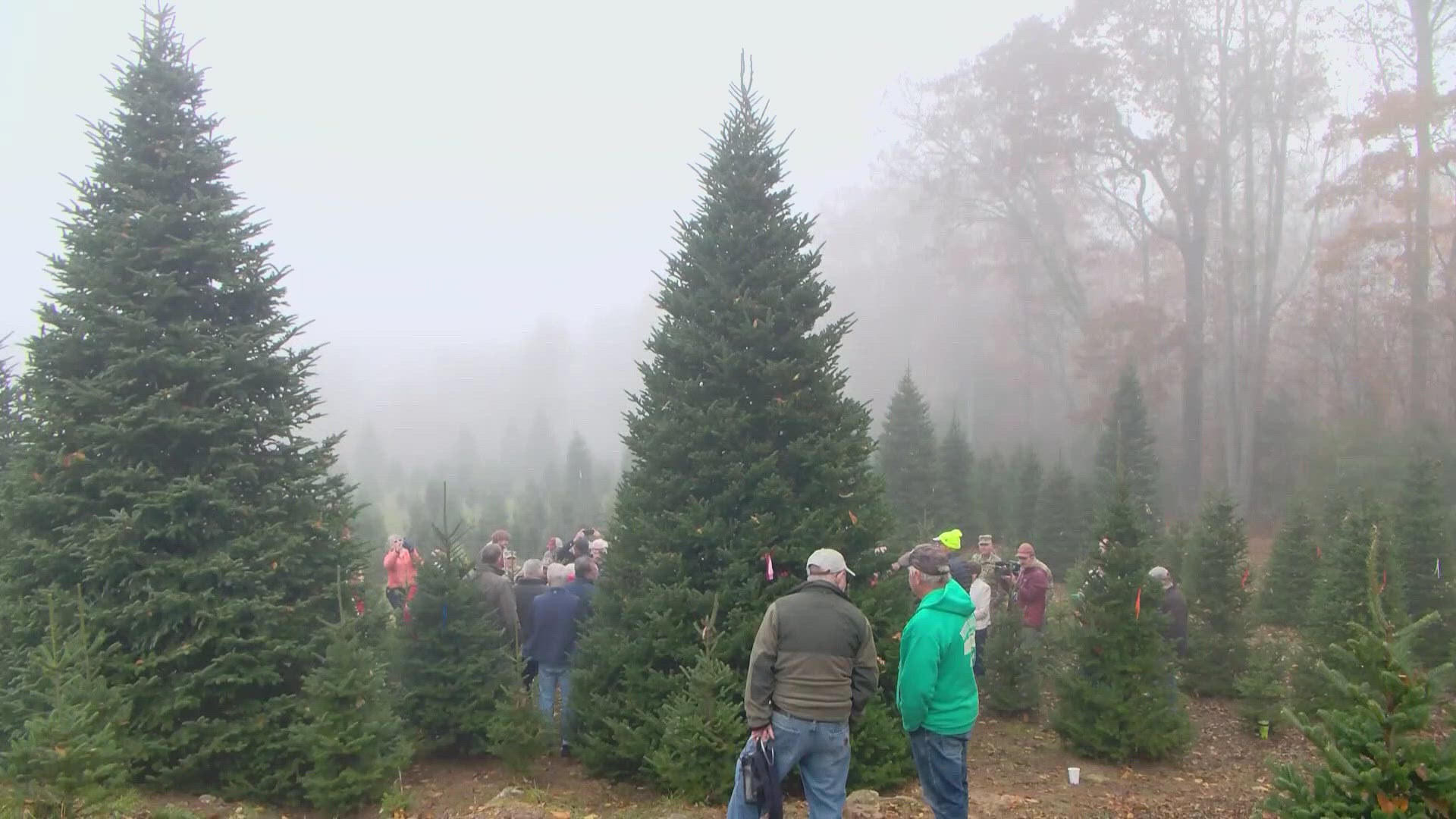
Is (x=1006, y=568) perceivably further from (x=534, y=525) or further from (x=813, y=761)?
(x=534, y=525)

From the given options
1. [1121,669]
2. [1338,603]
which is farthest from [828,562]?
[1338,603]

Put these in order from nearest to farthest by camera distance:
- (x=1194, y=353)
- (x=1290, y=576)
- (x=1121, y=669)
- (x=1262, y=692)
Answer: (x=1121, y=669), (x=1262, y=692), (x=1290, y=576), (x=1194, y=353)

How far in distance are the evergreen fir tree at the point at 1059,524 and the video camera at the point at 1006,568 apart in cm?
1199

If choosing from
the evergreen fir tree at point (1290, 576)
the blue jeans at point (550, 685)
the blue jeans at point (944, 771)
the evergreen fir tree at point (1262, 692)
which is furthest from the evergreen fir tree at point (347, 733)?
the evergreen fir tree at point (1290, 576)

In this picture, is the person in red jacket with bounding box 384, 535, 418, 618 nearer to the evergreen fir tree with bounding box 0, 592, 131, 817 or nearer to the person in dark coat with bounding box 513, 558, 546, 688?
the person in dark coat with bounding box 513, 558, 546, 688

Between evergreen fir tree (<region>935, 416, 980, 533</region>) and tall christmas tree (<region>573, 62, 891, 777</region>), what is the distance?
17.9 meters

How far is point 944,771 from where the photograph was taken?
18.3 ft

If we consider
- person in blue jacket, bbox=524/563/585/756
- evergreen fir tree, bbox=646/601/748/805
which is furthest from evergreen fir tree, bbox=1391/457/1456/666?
person in blue jacket, bbox=524/563/585/756

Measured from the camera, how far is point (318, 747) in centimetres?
710

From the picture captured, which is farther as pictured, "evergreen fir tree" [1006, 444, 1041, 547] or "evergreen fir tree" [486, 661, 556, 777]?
"evergreen fir tree" [1006, 444, 1041, 547]

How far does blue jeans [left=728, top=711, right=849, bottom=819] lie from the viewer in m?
5.28

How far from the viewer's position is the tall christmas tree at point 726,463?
811cm

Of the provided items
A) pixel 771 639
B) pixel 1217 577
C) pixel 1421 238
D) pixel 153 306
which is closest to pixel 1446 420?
pixel 1421 238

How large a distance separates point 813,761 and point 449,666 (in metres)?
4.72
